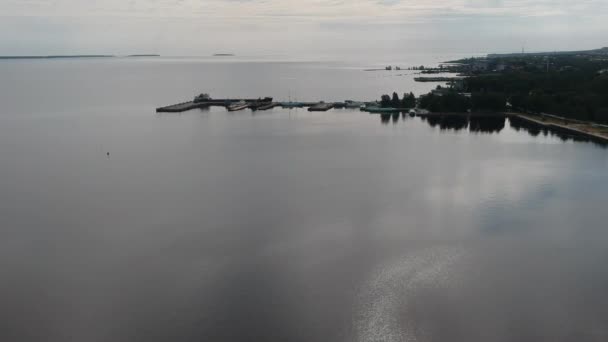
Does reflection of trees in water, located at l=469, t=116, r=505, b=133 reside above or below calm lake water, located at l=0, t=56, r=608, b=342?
above

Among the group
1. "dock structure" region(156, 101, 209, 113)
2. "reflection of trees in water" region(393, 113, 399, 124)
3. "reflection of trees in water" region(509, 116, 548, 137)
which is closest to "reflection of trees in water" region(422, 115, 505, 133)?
"reflection of trees in water" region(509, 116, 548, 137)

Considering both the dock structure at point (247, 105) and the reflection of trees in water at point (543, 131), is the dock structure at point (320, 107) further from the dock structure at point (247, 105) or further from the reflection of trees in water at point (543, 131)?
the reflection of trees in water at point (543, 131)

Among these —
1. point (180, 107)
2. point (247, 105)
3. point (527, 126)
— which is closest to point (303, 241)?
point (527, 126)

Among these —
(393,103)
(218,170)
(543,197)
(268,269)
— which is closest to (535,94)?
(393,103)

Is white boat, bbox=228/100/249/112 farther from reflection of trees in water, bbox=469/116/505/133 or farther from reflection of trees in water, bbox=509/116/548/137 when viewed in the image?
reflection of trees in water, bbox=509/116/548/137

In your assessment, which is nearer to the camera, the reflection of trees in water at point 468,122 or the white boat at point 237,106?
the reflection of trees in water at point 468,122

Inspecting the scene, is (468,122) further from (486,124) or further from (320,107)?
(320,107)

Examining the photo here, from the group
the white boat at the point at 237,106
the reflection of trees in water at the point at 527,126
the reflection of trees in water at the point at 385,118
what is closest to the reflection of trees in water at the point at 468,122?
the reflection of trees in water at the point at 527,126
